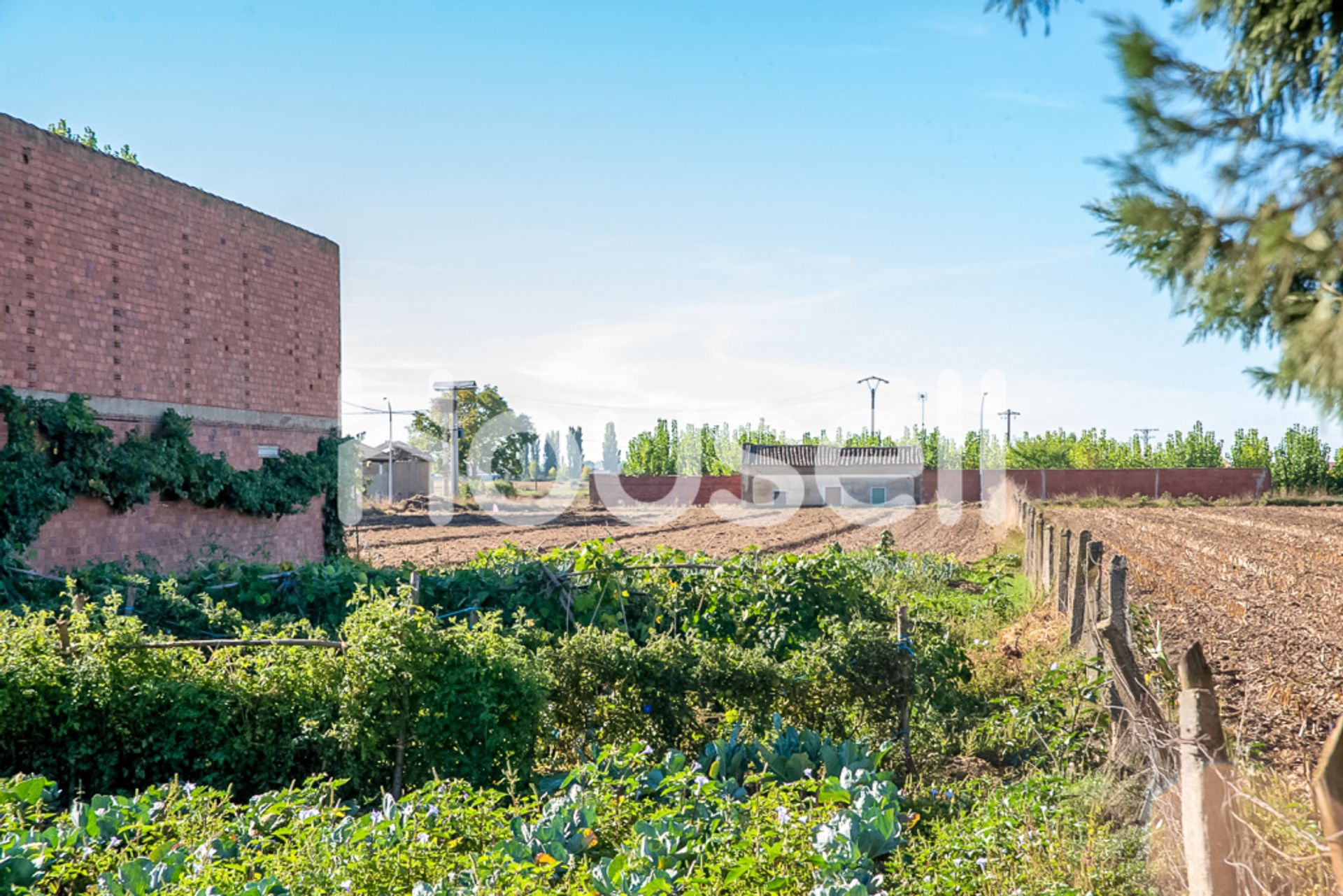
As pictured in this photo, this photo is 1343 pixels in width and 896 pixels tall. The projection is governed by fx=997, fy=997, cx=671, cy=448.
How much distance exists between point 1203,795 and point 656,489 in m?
49.4

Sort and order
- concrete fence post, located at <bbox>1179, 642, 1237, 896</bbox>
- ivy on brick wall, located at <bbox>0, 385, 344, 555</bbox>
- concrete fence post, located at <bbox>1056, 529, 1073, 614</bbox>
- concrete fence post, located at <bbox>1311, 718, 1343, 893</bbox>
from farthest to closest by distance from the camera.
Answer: ivy on brick wall, located at <bbox>0, 385, 344, 555</bbox>
concrete fence post, located at <bbox>1056, 529, 1073, 614</bbox>
concrete fence post, located at <bbox>1179, 642, 1237, 896</bbox>
concrete fence post, located at <bbox>1311, 718, 1343, 893</bbox>

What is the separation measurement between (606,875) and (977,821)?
5.94ft

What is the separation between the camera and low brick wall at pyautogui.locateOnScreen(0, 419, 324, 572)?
41.4 ft

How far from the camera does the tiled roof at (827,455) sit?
56125 millimetres

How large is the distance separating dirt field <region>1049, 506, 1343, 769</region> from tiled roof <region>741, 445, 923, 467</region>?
2883 centimetres

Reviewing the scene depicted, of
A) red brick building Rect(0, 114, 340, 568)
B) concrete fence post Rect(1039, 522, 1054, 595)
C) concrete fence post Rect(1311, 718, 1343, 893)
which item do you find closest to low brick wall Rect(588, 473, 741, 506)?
red brick building Rect(0, 114, 340, 568)

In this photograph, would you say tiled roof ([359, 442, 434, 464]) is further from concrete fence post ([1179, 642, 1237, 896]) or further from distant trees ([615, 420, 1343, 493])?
concrete fence post ([1179, 642, 1237, 896])

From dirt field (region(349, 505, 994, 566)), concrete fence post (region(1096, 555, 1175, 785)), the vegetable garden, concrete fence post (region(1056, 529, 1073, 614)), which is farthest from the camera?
dirt field (region(349, 505, 994, 566))

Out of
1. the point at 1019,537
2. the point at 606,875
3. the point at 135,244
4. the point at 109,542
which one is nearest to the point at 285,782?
the point at 606,875

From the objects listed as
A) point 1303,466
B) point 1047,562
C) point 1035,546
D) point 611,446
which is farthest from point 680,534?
point 611,446

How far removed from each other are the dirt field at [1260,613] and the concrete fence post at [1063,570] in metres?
0.91

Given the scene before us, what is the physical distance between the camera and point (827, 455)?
Result: 2295 inches

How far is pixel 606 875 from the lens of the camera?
3.75 metres

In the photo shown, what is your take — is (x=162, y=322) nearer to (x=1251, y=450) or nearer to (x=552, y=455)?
(x=1251, y=450)
